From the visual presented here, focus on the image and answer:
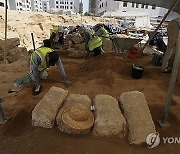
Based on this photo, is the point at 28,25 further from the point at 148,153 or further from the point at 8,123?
the point at 148,153

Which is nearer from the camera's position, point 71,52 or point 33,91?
point 33,91

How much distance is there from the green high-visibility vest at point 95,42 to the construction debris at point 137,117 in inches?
159

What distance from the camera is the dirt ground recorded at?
8.63ft

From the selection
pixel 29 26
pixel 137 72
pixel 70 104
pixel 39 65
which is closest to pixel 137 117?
pixel 70 104

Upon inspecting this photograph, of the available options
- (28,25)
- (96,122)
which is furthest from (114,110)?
(28,25)

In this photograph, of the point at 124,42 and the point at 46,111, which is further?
the point at 124,42

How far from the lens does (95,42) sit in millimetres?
7133

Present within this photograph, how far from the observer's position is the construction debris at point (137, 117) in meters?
2.69

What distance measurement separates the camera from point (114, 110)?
3.13 meters

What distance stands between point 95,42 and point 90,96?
135 inches

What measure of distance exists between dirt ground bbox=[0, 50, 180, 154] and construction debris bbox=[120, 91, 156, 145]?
0.49ft

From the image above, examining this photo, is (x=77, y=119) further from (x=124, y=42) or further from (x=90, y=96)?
(x=124, y=42)

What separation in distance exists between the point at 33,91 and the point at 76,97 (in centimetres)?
155

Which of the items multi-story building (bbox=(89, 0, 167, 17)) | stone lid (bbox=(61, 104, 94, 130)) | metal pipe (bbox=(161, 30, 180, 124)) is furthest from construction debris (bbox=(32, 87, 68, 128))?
multi-story building (bbox=(89, 0, 167, 17))
